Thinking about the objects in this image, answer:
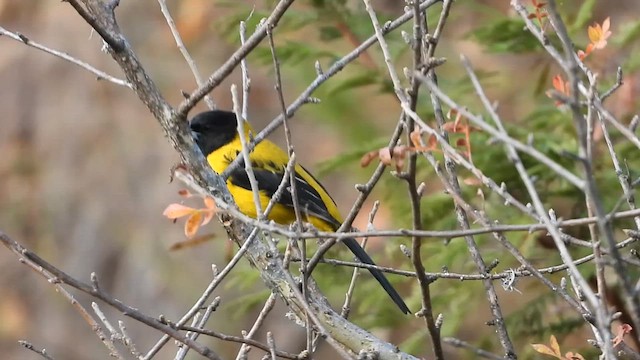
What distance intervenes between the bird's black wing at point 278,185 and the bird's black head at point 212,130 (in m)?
0.50

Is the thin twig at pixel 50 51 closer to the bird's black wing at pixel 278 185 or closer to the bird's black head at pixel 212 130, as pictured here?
the bird's black wing at pixel 278 185

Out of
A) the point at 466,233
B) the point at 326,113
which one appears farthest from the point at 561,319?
the point at 326,113

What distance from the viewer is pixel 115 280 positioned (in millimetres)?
10555

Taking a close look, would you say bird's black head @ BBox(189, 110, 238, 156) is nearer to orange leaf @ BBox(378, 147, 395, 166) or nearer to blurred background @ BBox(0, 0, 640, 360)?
blurred background @ BBox(0, 0, 640, 360)

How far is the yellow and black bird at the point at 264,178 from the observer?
5.34 meters

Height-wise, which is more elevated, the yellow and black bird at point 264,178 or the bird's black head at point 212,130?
the bird's black head at point 212,130

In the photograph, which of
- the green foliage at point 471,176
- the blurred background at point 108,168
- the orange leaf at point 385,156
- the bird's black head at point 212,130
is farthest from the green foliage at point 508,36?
the blurred background at point 108,168

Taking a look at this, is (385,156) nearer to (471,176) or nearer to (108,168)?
(471,176)

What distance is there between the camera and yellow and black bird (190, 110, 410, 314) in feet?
17.5

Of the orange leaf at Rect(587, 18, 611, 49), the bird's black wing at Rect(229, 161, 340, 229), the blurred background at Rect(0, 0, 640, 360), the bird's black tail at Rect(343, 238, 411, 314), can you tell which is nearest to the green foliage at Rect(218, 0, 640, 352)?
the bird's black wing at Rect(229, 161, 340, 229)

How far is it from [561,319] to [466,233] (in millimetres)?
3002

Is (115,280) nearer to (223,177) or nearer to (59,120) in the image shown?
(59,120)

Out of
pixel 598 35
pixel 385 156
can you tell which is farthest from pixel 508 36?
pixel 385 156

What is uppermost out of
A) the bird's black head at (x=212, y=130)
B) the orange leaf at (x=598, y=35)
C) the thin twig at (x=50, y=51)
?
the bird's black head at (x=212, y=130)
